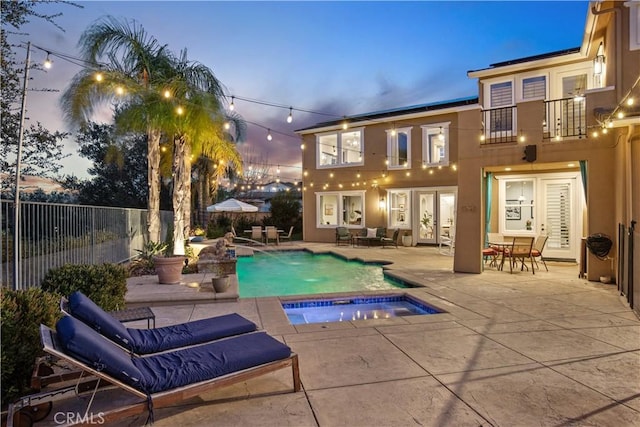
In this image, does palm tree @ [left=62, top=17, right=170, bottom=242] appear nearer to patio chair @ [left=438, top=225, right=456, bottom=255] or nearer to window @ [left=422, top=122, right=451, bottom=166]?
patio chair @ [left=438, top=225, right=456, bottom=255]

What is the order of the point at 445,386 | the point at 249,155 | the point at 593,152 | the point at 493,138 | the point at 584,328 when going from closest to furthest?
the point at 445,386, the point at 584,328, the point at 593,152, the point at 493,138, the point at 249,155

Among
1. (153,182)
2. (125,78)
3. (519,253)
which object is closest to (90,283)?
(153,182)

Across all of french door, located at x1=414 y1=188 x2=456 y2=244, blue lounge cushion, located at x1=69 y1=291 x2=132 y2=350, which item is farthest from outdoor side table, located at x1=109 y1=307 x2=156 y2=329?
french door, located at x1=414 y1=188 x2=456 y2=244

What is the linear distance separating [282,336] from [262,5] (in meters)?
8.75

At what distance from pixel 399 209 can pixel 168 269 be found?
37.9 ft

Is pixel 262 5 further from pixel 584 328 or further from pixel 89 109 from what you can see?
pixel 584 328

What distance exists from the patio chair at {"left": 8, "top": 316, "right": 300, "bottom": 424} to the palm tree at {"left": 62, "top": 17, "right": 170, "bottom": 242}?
26.5 feet

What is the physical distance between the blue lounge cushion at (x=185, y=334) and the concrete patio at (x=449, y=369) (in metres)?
0.60

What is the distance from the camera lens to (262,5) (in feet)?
32.0

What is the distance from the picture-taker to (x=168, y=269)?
25.3ft

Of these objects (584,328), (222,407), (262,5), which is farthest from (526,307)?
(262,5)

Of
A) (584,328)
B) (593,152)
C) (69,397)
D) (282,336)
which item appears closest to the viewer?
(69,397)

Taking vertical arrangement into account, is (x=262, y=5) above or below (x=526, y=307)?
above

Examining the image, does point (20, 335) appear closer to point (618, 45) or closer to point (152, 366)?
point (152, 366)
